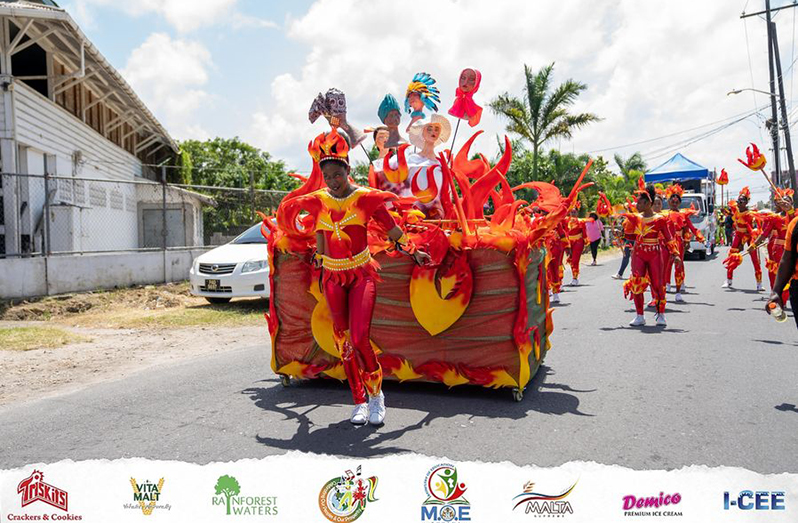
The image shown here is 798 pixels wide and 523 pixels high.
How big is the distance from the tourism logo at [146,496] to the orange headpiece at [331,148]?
2.18 metres

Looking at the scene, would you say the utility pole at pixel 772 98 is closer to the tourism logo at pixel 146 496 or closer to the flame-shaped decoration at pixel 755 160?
the flame-shaped decoration at pixel 755 160

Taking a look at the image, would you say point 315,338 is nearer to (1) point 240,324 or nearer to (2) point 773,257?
(1) point 240,324

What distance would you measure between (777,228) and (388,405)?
26.4 ft

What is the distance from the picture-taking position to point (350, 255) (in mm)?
4180

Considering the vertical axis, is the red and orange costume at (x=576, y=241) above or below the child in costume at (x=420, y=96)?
below

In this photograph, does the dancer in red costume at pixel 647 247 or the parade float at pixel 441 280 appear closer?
the parade float at pixel 441 280

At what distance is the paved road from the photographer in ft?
12.5

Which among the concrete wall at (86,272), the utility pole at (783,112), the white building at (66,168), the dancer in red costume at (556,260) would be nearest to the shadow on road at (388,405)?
the dancer in red costume at (556,260)

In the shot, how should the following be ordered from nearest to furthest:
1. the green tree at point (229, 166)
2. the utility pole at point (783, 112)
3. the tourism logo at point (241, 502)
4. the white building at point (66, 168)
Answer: the tourism logo at point (241, 502) < the white building at point (66, 168) < the utility pole at point (783, 112) < the green tree at point (229, 166)

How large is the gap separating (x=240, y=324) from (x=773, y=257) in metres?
8.53

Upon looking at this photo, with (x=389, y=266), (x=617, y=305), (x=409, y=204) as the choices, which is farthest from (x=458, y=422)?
(x=617, y=305)

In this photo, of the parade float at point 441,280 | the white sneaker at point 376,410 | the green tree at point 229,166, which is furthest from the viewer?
the green tree at point 229,166

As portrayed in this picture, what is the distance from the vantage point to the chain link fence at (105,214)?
41.5 ft

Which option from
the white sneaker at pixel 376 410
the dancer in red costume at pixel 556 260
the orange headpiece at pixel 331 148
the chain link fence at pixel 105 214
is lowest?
the white sneaker at pixel 376 410
